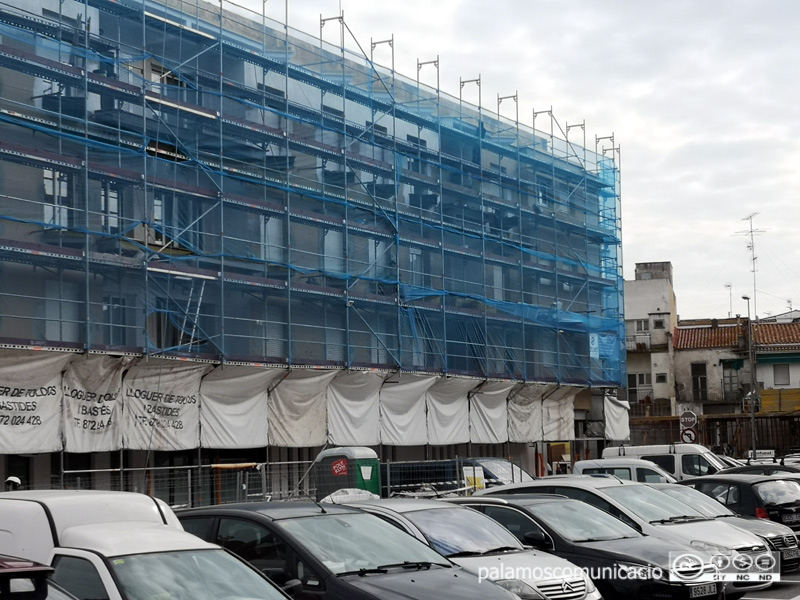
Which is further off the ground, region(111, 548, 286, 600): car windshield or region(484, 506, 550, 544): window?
region(111, 548, 286, 600): car windshield

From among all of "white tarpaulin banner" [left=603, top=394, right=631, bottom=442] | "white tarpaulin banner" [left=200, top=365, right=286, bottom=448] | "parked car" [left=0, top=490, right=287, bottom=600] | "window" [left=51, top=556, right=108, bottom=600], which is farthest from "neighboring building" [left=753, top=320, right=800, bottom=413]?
"window" [left=51, top=556, right=108, bottom=600]

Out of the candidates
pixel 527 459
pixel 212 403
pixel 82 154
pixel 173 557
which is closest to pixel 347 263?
pixel 212 403

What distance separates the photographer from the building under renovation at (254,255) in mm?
23906

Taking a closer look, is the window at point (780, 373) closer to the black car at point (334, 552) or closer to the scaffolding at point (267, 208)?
the scaffolding at point (267, 208)

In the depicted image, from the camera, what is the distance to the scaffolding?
24156 mm

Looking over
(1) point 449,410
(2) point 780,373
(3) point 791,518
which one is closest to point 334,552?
(3) point 791,518

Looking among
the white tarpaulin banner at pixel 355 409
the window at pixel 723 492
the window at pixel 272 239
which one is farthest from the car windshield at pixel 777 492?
the window at pixel 272 239

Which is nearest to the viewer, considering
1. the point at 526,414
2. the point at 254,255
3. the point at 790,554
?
the point at 790,554

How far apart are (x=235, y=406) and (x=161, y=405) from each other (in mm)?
2445

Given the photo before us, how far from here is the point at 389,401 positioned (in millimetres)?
32688

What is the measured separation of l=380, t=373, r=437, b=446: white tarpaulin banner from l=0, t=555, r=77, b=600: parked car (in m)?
25.9

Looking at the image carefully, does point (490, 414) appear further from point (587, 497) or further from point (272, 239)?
point (587, 497)

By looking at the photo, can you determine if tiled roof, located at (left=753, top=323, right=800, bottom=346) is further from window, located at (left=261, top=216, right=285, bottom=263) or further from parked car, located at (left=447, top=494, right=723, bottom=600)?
parked car, located at (left=447, top=494, right=723, bottom=600)

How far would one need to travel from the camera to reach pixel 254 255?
28781 mm
